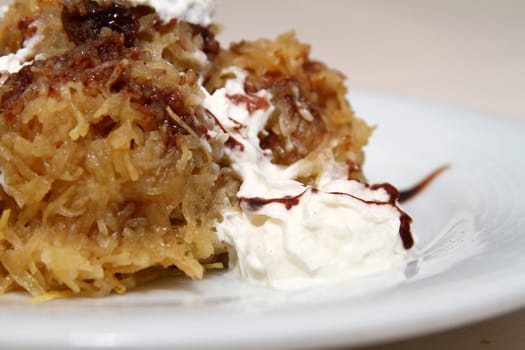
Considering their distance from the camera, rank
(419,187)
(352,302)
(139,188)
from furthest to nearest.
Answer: (419,187)
(139,188)
(352,302)

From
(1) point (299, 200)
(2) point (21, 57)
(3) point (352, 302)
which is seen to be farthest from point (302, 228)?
(2) point (21, 57)

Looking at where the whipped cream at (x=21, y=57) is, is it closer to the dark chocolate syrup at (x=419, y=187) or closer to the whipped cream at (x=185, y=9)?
the whipped cream at (x=185, y=9)

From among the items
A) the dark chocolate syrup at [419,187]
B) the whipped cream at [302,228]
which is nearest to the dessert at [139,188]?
the whipped cream at [302,228]

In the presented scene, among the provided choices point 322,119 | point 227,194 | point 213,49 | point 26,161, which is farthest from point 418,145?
point 26,161

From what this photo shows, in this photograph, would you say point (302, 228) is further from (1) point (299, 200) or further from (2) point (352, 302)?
(2) point (352, 302)

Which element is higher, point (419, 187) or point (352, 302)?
point (352, 302)

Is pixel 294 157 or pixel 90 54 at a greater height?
pixel 90 54

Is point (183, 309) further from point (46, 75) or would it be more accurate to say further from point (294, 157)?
point (294, 157)
